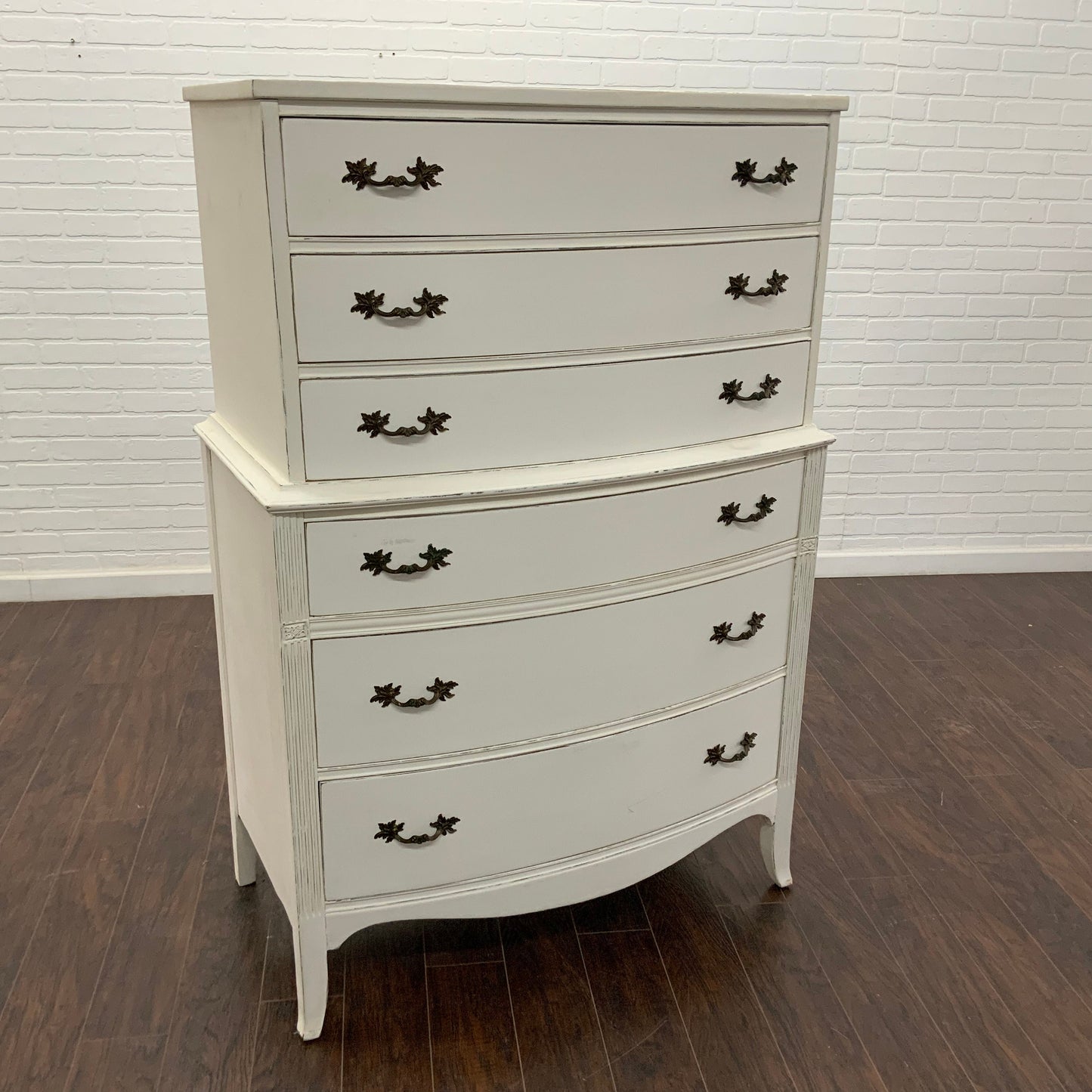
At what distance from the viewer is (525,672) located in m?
1.89

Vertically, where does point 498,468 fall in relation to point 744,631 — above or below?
above

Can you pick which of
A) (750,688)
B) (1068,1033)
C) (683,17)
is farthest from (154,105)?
(1068,1033)

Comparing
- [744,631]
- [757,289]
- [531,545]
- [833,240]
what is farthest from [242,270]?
[833,240]

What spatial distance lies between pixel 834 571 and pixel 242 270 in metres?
2.82

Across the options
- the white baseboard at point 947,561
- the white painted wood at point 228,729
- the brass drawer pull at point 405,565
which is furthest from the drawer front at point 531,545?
the white baseboard at point 947,561

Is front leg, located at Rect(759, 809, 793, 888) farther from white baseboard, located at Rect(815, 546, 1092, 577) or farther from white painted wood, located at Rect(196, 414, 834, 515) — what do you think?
white baseboard, located at Rect(815, 546, 1092, 577)

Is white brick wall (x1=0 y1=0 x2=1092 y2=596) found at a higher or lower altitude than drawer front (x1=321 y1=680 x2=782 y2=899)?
higher

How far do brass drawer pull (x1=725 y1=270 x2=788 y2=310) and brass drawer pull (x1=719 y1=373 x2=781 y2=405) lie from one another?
0.14 metres

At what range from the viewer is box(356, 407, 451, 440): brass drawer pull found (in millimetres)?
1684

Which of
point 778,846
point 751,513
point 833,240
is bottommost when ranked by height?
point 778,846

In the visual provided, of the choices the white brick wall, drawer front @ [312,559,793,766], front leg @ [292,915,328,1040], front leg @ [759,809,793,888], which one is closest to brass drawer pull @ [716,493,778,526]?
drawer front @ [312,559,793,766]

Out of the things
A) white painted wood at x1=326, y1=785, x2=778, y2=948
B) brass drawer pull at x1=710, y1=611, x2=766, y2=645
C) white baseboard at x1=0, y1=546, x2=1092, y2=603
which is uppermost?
brass drawer pull at x1=710, y1=611, x2=766, y2=645

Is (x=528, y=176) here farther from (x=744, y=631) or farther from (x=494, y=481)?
(x=744, y=631)

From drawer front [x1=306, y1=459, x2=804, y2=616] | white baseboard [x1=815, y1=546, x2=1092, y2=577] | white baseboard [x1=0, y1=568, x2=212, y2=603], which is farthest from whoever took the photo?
white baseboard [x1=815, y1=546, x2=1092, y2=577]
